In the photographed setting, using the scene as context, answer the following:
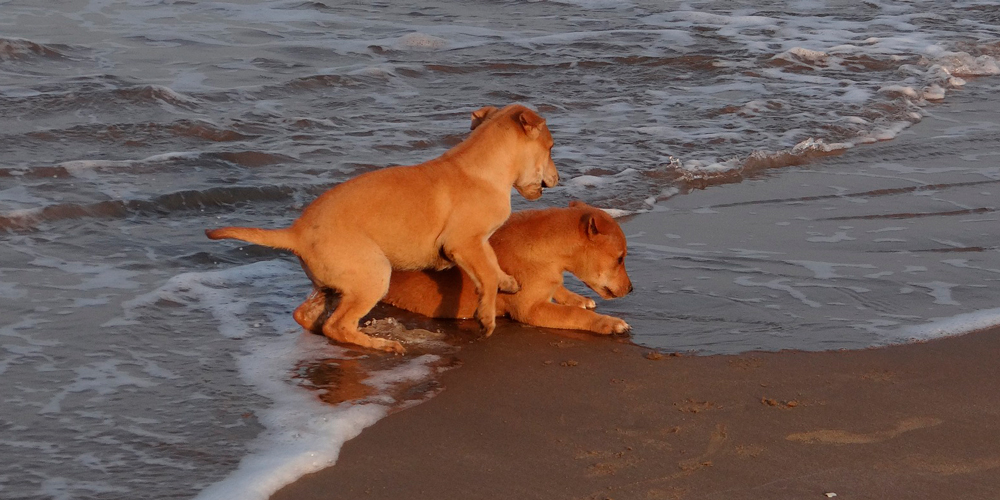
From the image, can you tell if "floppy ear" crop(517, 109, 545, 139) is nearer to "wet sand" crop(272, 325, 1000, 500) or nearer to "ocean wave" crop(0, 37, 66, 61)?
"wet sand" crop(272, 325, 1000, 500)

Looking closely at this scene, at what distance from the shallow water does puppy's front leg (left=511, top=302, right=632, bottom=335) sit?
0.20m

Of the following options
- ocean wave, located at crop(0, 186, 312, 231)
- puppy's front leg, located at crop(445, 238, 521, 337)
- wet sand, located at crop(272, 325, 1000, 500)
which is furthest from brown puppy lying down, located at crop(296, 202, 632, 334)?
ocean wave, located at crop(0, 186, 312, 231)

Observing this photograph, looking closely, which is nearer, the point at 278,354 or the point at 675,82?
the point at 278,354

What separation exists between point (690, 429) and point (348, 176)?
15.9 ft

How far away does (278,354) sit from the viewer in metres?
5.25

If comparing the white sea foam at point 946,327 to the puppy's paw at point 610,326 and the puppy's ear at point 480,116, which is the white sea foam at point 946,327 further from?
the puppy's ear at point 480,116

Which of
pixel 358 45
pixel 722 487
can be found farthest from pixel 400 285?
pixel 358 45

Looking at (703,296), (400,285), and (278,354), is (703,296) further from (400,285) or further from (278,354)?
(278,354)

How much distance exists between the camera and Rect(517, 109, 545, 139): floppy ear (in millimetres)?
5781

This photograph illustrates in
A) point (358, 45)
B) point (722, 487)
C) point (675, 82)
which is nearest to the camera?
point (722, 487)

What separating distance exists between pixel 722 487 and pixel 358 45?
11.0 metres

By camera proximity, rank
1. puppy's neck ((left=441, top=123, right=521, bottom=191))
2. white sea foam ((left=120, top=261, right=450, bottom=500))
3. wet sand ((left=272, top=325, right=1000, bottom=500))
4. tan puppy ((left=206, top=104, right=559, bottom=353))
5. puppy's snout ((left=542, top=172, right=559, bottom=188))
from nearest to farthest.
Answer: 1. wet sand ((left=272, top=325, right=1000, bottom=500))
2. white sea foam ((left=120, top=261, right=450, bottom=500))
3. tan puppy ((left=206, top=104, right=559, bottom=353))
4. puppy's neck ((left=441, top=123, right=521, bottom=191))
5. puppy's snout ((left=542, top=172, right=559, bottom=188))

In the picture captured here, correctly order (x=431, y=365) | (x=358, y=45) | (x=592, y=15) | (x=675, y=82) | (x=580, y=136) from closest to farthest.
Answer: (x=431, y=365) → (x=580, y=136) → (x=675, y=82) → (x=358, y=45) → (x=592, y=15)

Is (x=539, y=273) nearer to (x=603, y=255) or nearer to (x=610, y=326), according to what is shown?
(x=603, y=255)
